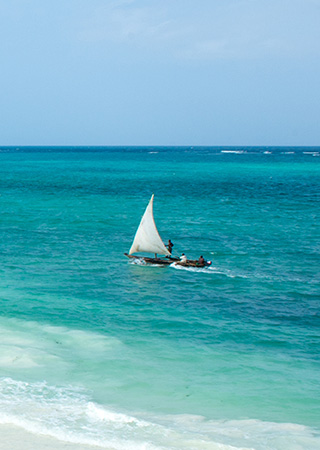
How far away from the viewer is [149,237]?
42.8 metres

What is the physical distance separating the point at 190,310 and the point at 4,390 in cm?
1358

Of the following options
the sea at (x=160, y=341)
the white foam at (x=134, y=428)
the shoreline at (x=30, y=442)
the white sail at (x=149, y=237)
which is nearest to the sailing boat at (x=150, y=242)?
the white sail at (x=149, y=237)

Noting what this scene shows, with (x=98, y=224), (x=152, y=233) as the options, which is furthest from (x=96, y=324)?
(x=98, y=224)

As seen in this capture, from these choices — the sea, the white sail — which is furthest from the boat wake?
the white sail

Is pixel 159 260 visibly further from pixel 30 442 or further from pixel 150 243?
pixel 30 442

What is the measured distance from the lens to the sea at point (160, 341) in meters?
18.4

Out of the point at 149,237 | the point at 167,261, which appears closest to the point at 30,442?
the point at 167,261

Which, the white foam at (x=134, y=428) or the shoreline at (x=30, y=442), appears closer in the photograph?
the shoreline at (x=30, y=442)

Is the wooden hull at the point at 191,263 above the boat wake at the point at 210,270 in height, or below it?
above

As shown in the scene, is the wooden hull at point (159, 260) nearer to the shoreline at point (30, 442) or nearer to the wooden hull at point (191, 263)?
the wooden hull at point (191, 263)

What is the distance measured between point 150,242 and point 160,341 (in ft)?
54.7

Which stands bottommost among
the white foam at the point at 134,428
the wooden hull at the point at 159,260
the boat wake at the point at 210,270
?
the white foam at the point at 134,428

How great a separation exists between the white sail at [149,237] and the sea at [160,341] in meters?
1.57

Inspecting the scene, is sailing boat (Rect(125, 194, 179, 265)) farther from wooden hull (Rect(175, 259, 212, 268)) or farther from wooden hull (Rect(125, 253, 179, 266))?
wooden hull (Rect(175, 259, 212, 268))
